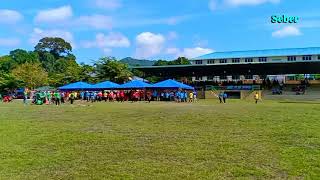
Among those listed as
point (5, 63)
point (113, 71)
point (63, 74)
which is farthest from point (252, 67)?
point (5, 63)

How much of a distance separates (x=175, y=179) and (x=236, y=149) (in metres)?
3.29

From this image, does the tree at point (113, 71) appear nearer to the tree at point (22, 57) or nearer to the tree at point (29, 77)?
the tree at point (29, 77)

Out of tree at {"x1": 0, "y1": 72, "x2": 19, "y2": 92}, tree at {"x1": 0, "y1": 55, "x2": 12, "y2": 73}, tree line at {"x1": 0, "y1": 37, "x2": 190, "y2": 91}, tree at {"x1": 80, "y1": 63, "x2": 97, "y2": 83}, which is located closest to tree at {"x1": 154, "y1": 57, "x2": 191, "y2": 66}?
tree line at {"x1": 0, "y1": 37, "x2": 190, "y2": 91}

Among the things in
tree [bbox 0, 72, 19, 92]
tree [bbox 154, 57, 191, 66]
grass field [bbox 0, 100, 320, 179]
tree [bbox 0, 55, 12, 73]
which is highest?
tree [bbox 154, 57, 191, 66]

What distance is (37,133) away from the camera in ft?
47.0

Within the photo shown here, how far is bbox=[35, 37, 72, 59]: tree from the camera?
463ft

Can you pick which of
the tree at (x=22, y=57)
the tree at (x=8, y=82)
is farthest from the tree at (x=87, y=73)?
the tree at (x=22, y=57)

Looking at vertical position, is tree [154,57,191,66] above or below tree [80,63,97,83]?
above

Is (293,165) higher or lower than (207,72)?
lower

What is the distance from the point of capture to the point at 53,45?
14212 centimetres

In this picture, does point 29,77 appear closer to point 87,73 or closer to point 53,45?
point 87,73

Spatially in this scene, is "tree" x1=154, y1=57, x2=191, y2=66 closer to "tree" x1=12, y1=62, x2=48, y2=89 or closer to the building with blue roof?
the building with blue roof

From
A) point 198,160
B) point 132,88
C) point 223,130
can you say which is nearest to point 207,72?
point 132,88

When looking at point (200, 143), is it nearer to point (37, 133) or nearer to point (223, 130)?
point (223, 130)
